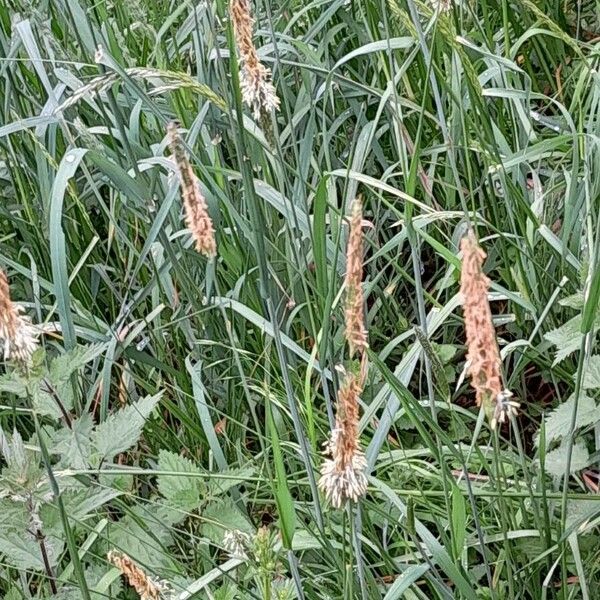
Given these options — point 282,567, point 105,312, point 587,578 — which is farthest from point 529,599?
point 105,312

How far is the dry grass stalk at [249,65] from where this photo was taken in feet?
2.61

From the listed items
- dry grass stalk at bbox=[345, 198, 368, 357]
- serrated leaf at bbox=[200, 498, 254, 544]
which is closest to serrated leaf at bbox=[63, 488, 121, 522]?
serrated leaf at bbox=[200, 498, 254, 544]

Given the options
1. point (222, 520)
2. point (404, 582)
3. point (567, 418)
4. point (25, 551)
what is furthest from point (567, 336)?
point (25, 551)

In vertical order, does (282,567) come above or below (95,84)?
below

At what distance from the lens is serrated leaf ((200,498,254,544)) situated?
3.91 feet

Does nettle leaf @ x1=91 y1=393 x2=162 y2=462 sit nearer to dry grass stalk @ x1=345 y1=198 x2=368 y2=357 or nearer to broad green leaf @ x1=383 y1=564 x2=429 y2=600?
broad green leaf @ x1=383 y1=564 x2=429 y2=600

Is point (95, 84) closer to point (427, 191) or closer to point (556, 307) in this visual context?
point (427, 191)

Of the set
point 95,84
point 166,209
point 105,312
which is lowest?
point 105,312

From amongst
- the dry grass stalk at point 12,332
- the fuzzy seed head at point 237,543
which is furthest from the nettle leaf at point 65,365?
the dry grass stalk at point 12,332

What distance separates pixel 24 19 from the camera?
1714mm

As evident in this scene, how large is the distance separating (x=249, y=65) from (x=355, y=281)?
1.04 ft

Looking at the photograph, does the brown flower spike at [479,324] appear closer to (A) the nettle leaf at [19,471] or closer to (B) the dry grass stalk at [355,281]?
(B) the dry grass stalk at [355,281]

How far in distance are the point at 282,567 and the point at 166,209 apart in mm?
495

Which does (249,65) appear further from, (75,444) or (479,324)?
(75,444)
